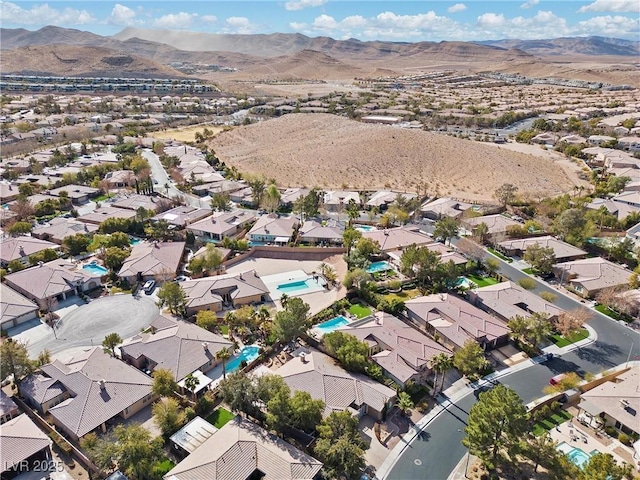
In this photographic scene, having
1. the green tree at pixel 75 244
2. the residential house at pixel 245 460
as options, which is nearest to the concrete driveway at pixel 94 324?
the green tree at pixel 75 244

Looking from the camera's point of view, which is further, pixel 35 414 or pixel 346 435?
pixel 35 414

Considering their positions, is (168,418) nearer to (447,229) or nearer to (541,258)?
(447,229)

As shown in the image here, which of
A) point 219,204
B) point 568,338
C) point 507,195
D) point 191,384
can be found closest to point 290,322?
point 191,384

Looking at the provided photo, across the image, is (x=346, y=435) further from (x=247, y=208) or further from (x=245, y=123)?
(x=245, y=123)

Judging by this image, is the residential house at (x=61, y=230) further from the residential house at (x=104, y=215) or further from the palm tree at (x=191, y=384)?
the palm tree at (x=191, y=384)

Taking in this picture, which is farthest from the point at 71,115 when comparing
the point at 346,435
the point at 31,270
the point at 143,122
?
the point at 346,435

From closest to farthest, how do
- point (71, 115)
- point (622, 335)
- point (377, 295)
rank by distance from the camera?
1. point (622, 335)
2. point (377, 295)
3. point (71, 115)
